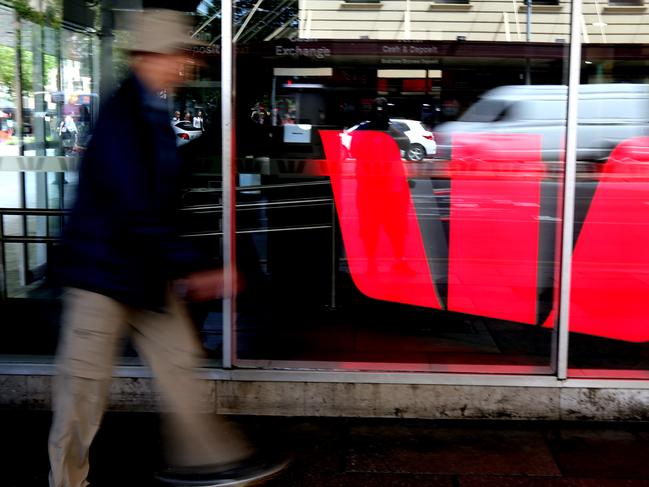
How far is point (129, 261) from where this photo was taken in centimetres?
280

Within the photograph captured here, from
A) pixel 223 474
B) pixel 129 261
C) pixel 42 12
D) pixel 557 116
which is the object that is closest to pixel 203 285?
pixel 129 261

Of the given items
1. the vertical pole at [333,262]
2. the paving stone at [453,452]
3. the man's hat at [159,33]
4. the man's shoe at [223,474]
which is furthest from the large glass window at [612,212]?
the man's hat at [159,33]

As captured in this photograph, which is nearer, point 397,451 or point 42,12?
point 397,451

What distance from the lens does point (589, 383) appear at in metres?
4.22

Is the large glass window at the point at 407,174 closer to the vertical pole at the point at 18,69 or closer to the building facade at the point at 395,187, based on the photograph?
the building facade at the point at 395,187

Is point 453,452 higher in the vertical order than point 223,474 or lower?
lower

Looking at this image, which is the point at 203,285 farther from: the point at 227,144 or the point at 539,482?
the point at 539,482

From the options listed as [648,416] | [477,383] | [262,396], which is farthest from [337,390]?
[648,416]

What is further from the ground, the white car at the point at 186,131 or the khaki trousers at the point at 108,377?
the white car at the point at 186,131

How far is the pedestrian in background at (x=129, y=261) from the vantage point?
8.98 ft

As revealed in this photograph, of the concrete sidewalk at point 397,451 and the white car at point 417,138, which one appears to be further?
the white car at point 417,138

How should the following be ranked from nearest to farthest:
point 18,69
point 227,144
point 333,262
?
point 227,144 → point 18,69 → point 333,262

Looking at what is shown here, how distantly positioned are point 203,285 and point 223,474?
80 centimetres

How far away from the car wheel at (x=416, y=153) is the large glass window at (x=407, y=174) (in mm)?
13
